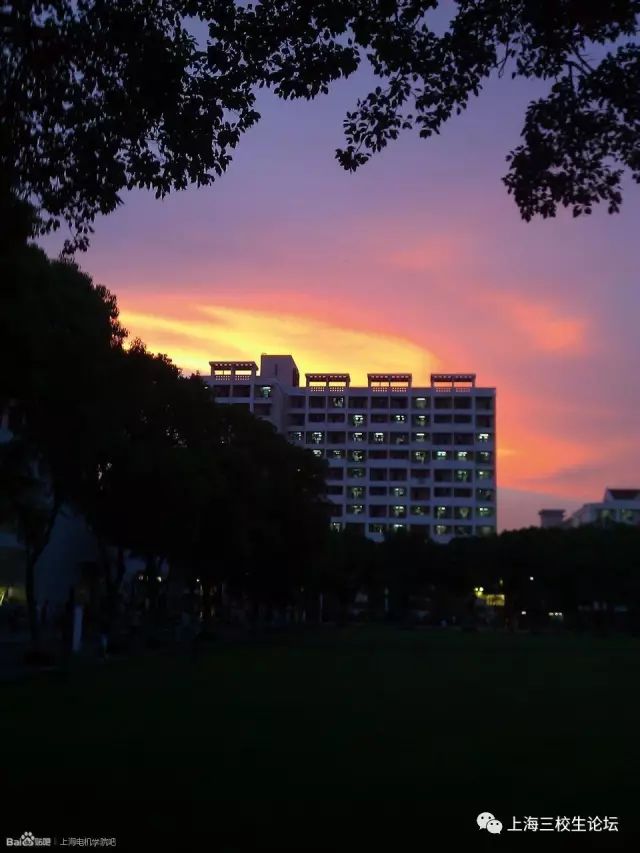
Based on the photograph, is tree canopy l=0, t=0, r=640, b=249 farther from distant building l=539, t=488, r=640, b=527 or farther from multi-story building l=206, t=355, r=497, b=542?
distant building l=539, t=488, r=640, b=527

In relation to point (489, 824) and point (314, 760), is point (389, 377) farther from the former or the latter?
point (489, 824)

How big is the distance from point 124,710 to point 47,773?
26.1 ft

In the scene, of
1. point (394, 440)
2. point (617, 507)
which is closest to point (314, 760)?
point (394, 440)

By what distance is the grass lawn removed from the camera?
8.91 meters

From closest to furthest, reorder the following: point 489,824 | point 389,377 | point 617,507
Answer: point 489,824, point 389,377, point 617,507

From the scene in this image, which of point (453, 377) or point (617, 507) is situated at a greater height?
point (453, 377)

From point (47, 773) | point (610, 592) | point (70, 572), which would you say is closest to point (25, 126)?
point (47, 773)

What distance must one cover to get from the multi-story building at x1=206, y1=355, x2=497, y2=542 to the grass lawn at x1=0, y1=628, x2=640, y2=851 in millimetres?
120277

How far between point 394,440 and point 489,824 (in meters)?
143

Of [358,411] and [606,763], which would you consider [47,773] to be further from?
[358,411]

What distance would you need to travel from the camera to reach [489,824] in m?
8.65

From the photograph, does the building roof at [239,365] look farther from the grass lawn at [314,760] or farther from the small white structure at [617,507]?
the grass lawn at [314,760]

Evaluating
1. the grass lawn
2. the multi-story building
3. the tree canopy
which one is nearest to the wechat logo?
the grass lawn

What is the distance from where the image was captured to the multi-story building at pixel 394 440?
147 meters
